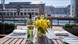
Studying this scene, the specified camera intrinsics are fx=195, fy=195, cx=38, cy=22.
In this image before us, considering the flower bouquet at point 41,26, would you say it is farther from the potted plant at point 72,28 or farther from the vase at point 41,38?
the potted plant at point 72,28

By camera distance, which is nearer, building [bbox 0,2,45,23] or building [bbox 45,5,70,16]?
building [bbox 45,5,70,16]

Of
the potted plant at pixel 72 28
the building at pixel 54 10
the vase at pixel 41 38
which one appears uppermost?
the building at pixel 54 10

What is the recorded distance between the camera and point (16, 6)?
21.8 feet

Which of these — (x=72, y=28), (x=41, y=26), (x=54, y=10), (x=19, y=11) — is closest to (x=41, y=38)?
(x=41, y=26)

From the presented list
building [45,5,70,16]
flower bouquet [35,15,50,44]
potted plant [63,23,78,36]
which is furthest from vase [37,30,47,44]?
potted plant [63,23,78,36]

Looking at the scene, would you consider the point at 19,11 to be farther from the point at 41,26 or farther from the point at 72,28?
the point at 41,26

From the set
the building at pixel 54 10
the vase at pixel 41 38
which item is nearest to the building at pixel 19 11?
the building at pixel 54 10

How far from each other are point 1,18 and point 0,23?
27 cm

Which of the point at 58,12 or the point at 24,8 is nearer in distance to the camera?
the point at 58,12

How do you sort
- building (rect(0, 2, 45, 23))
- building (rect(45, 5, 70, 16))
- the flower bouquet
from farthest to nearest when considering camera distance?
1. building (rect(0, 2, 45, 23))
2. building (rect(45, 5, 70, 16))
3. the flower bouquet

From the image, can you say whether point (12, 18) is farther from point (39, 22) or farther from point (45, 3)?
point (39, 22)

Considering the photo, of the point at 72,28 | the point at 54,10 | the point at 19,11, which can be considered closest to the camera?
the point at 72,28

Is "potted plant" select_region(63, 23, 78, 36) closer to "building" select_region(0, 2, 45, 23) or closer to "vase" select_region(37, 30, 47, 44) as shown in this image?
"building" select_region(0, 2, 45, 23)

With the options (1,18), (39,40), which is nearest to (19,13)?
(1,18)
